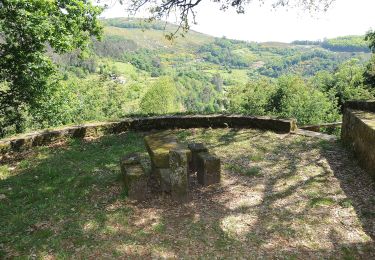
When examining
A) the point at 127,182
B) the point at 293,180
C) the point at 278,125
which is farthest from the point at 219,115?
the point at 127,182

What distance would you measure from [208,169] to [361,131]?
4.02 metres

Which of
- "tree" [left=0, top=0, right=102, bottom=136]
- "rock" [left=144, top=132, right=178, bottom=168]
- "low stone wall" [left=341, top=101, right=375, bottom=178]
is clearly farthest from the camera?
"tree" [left=0, top=0, right=102, bottom=136]

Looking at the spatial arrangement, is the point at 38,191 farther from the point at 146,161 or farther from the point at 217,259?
the point at 217,259

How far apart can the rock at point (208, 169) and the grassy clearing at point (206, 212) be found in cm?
19

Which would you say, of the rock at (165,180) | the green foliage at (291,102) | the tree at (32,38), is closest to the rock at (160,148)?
the rock at (165,180)

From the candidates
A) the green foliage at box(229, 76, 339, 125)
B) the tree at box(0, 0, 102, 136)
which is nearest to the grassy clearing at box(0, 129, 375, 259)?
the tree at box(0, 0, 102, 136)

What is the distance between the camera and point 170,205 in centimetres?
652

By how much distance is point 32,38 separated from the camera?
39.3 feet

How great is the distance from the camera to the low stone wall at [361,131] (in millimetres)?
7395

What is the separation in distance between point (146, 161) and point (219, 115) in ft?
14.2

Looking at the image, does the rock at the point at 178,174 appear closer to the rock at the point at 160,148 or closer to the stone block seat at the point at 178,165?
the stone block seat at the point at 178,165

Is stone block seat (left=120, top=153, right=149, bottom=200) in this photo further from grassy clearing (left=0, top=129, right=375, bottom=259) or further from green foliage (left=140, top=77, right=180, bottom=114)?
green foliage (left=140, top=77, right=180, bottom=114)

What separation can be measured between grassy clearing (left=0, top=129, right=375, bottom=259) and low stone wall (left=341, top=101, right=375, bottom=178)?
0.34 meters

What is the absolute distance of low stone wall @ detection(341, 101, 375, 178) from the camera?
24.3 ft
